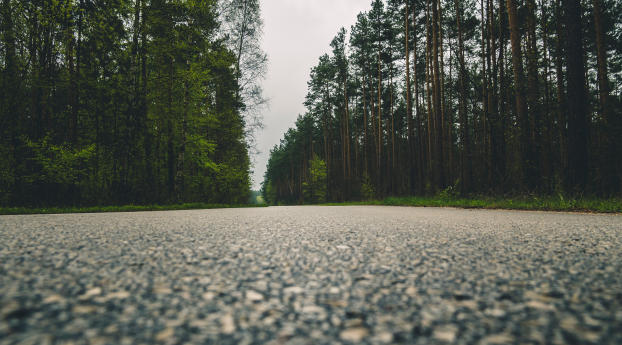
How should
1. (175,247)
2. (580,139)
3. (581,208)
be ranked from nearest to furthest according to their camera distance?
(175,247), (581,208), (580,139)

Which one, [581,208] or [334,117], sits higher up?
[334,117]

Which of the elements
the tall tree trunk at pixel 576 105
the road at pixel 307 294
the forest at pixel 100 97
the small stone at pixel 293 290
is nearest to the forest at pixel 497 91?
the tall tree trunk at pixel 576 105

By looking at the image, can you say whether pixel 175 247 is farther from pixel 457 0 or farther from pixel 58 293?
pixel 457 0

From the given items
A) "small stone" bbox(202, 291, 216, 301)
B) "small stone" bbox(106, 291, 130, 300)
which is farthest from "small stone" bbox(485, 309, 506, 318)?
"small stone" bbox(106, 291, 130, 300)

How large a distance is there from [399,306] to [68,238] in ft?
9.03

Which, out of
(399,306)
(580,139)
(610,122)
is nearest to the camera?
(399,306)

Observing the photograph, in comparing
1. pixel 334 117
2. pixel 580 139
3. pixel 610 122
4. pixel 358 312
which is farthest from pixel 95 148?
pixel 334 117

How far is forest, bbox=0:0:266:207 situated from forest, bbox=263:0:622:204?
11.6 meters

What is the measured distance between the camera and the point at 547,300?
1.06 metres

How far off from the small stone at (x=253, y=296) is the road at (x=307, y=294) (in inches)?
0.4

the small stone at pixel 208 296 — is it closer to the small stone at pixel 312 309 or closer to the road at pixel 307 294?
the road at pixel 307 294

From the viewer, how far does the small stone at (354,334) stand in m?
0.79

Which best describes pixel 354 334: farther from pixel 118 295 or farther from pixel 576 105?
pixel 576 105

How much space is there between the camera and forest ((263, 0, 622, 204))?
7332 mm
